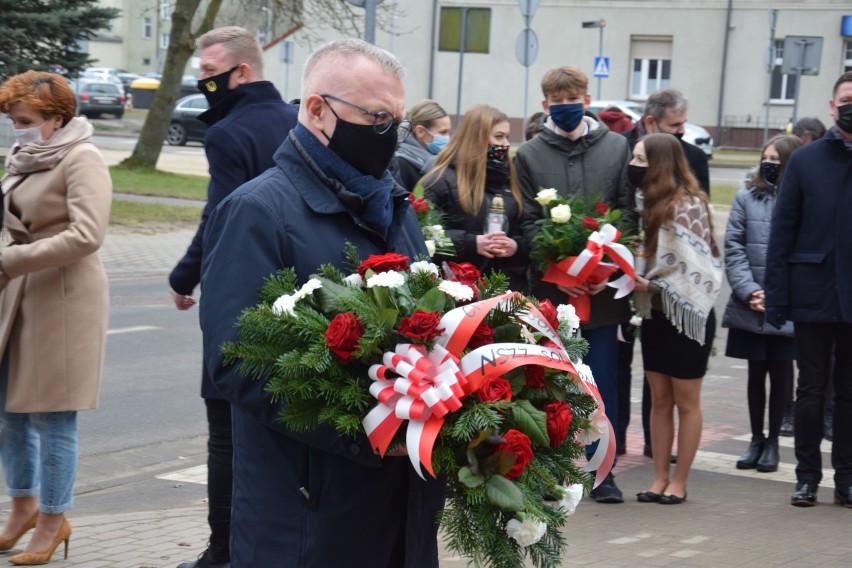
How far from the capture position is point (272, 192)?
9.76 feet

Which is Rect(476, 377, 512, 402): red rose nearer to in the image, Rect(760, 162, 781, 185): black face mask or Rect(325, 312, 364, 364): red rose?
Rect(325, 312, 364, 364): red rose

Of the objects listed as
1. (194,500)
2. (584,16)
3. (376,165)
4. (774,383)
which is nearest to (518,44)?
(774,383)

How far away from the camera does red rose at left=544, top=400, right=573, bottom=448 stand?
9.34ft

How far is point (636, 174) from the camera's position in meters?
6.43

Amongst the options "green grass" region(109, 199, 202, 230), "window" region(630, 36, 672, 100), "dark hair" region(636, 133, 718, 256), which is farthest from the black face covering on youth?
"window" region(630, 36, 672, 100)

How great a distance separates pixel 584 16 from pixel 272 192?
1822 inches

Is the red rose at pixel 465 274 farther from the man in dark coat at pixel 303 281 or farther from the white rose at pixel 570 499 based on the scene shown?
the white rose at pixel 570 499

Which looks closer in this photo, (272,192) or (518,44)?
(272,192)

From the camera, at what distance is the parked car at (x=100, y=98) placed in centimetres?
5025

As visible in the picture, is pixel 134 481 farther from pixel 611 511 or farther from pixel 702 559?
pixel 702 559

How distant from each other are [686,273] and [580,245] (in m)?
0.62

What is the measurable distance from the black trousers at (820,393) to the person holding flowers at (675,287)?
514 mm

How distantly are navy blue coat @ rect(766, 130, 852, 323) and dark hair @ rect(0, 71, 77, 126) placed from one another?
3.65m

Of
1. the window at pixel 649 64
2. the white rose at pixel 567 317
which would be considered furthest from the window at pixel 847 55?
the white rose at pixel 567 317
